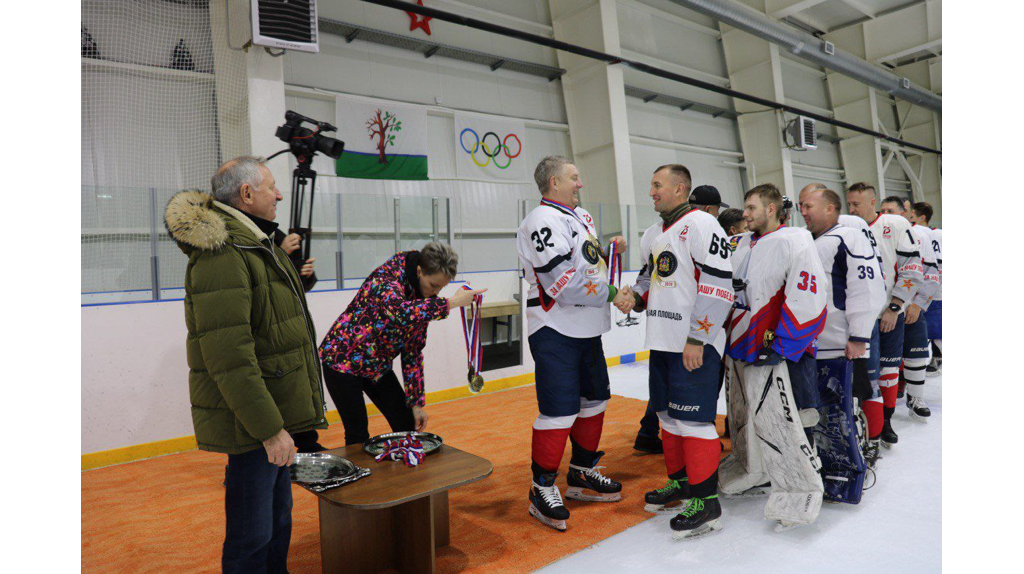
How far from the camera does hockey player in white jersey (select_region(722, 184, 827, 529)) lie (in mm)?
2656

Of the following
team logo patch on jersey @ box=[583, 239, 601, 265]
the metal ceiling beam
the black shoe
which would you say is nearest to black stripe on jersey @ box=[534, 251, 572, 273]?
team logo patch on jersey @ box=[583, 239, 601, 265]

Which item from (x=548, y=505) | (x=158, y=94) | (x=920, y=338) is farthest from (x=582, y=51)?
(x=548, y=505)

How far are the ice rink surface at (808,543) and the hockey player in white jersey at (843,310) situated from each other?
234 millimetres

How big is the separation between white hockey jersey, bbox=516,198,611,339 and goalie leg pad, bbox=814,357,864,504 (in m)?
1.17

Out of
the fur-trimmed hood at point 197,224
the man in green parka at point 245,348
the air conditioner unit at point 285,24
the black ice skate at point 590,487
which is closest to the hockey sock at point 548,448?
the black ice skate at point 590,487

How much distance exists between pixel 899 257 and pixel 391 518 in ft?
12.1

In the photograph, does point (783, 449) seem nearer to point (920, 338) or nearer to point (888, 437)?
point (888, 437)

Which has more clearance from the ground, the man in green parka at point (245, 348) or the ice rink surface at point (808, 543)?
the man in green parka at point (245, 348)

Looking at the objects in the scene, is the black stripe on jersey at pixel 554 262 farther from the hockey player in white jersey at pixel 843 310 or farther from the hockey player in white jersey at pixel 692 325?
the hockey player in white jersey at pixel 843 310

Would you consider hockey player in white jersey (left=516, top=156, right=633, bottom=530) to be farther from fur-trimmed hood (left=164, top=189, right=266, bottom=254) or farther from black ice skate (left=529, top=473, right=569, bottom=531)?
fur-trimmed hood (left=164, top=189, right=266, bottom=254)

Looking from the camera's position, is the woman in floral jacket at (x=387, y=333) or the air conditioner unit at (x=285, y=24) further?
the air conditioner unit at (x=285, y=24)

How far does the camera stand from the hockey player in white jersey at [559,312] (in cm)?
271

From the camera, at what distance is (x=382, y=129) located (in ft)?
24.7

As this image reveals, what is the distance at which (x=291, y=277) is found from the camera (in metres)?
1.93
